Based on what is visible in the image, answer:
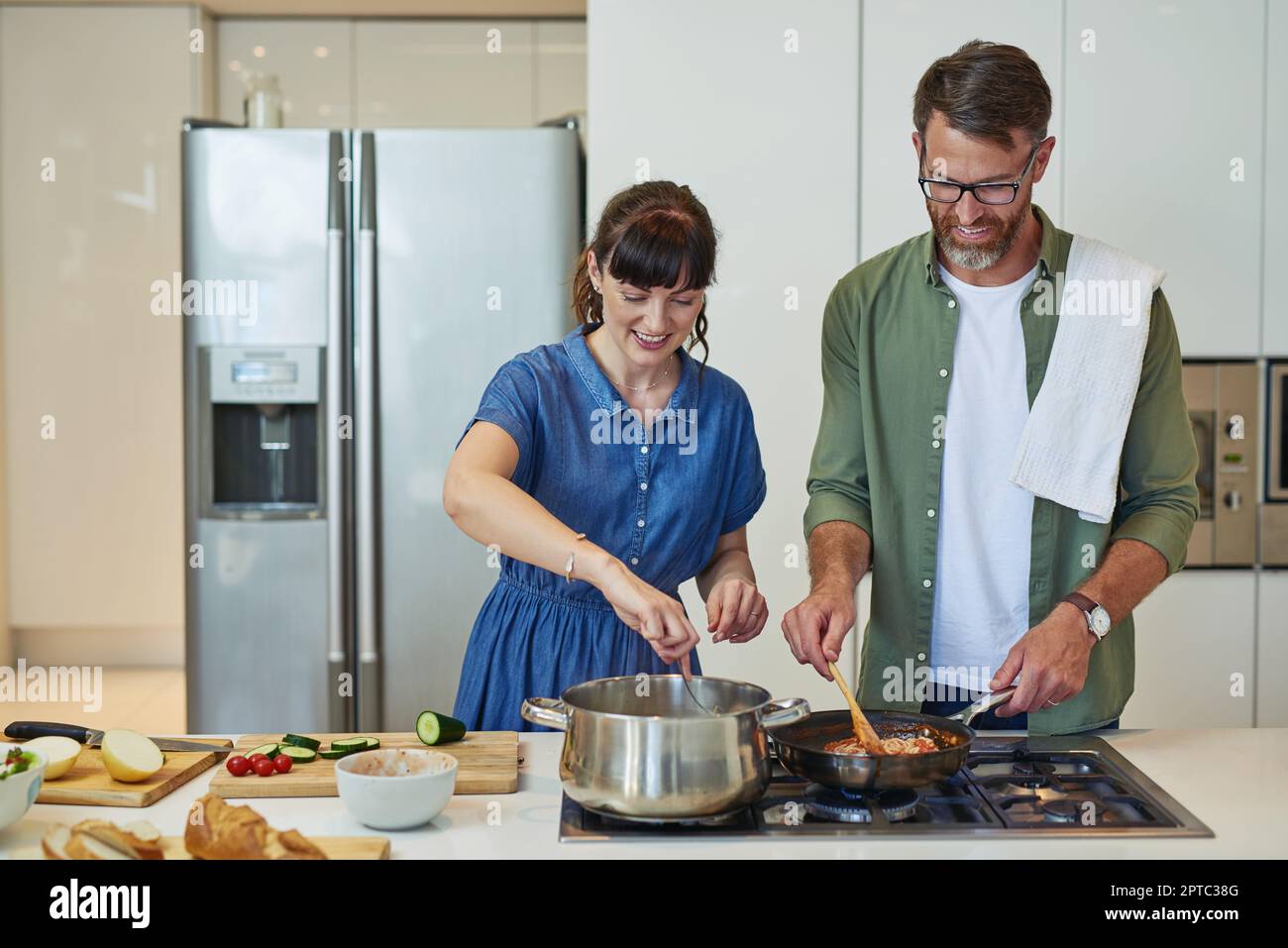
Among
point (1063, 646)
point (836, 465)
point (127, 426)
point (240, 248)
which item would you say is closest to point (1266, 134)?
point (836, 465)

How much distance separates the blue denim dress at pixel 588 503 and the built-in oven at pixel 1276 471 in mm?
1779

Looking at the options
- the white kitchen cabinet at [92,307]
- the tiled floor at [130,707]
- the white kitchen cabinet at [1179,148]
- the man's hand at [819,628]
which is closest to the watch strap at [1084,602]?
the man's hand at [819,628]

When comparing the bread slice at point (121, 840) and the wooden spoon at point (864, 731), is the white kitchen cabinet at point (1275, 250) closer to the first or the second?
the wooden spoon at point (864, 731)

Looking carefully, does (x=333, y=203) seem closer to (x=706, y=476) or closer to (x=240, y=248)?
(x=240, y=248)

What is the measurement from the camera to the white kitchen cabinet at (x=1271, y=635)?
295 centimetres

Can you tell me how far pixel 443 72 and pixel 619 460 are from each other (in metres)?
3.31

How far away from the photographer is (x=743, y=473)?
1884 mm

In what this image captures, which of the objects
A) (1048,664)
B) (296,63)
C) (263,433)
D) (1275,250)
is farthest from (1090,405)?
(296,63)

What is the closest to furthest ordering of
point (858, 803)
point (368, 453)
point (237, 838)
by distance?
point (237, 838), point (858, 803), point (368, 453)

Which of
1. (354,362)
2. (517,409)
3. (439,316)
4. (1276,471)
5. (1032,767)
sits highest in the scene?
(439,316)

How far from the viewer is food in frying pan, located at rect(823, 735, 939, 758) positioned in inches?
52.6

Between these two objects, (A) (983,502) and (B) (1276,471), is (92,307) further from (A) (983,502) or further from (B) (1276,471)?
(B) (1276,471)

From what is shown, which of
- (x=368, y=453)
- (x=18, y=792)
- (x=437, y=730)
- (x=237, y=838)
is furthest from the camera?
(x=368, y=453)
